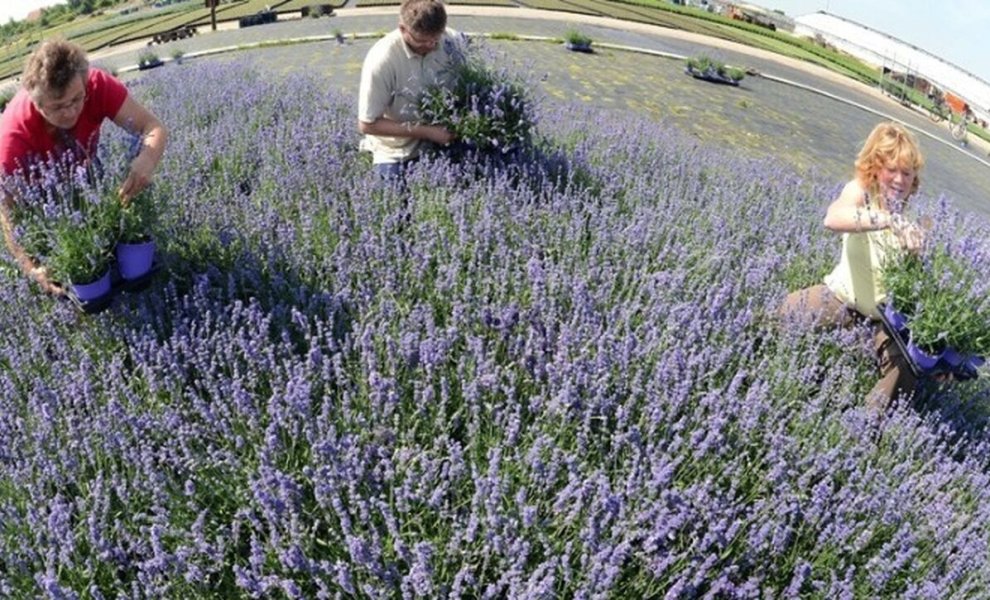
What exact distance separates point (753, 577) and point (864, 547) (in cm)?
42

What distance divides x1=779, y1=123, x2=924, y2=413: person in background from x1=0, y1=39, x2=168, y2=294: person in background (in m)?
2.58

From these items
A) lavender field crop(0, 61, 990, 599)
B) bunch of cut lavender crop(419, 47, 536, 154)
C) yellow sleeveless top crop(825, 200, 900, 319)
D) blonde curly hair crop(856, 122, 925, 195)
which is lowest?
lavender field crop(0, 61, 990, 599)

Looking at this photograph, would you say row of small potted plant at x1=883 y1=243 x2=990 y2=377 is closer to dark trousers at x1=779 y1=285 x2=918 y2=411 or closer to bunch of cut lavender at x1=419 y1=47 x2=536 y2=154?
dark trousers at x1=779 y1=285 x2=918 y2=411

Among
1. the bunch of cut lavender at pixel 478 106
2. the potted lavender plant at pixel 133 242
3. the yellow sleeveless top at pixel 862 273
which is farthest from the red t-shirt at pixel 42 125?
the yellow sleeveless top at pixel 862 273

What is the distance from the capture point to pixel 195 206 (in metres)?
3.25

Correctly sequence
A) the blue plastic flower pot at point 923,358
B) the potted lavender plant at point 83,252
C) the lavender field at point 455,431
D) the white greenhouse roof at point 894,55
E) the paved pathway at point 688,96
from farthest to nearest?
the white greenhouse roof at point 894,55
the paved pathway at point 688,96
the blue plastic flower pot at point 923,358
the potted lavender plant at point 83,252
the lavender field at point 455,431

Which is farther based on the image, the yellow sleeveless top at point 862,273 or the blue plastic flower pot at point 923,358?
the yellow sleeveless top at point 862,273

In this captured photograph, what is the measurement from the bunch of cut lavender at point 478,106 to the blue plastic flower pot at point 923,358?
87.9 inches

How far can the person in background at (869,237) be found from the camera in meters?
2.78

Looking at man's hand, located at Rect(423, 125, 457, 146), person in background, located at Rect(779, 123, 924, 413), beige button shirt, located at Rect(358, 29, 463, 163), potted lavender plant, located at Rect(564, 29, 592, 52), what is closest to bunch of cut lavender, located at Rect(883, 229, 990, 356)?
person in background, located at Rect(779, 123, 924, 413)

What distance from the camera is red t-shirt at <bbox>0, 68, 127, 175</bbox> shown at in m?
2.69

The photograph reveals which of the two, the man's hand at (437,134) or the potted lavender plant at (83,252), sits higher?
the man's hand at (437,134)

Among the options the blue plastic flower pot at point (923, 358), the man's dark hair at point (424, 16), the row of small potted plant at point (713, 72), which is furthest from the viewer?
the row of small potted plant at point (713, 72)

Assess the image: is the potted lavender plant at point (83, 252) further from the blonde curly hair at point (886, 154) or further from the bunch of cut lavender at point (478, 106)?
the blonde curly hair at point (886, 154)
